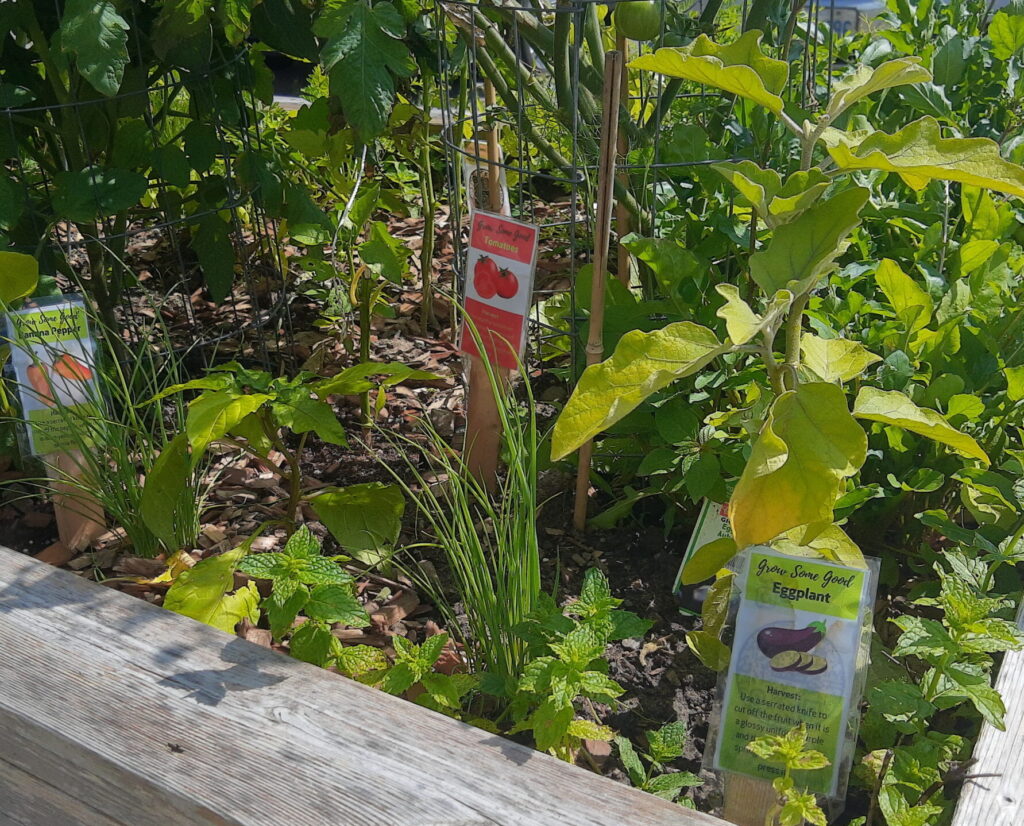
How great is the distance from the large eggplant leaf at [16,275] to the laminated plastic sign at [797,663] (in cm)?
119

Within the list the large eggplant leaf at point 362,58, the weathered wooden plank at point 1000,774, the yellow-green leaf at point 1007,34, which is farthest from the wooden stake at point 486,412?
the yellow-green leaf at point 1007,34

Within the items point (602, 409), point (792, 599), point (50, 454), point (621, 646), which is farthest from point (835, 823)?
point (50, 454)

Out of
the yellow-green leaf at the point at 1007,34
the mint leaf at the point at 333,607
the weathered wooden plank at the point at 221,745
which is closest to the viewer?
the weathered wooden plank at the point at 221,745

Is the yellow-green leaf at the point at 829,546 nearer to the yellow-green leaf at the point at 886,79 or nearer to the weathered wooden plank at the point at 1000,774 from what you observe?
the weathered wooden plank at the point at 1000,774

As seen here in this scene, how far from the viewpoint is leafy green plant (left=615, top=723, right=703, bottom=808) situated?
3.79 ft

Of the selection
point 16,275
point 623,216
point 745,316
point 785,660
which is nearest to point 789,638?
point 785,660

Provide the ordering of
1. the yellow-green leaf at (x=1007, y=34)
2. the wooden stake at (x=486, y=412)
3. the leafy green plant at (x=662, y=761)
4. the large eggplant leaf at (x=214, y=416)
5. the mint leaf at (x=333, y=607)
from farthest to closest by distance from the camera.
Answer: the yellow-green leaf at (x=1007, y=34) < the wooden stake at (x=486, y=412) < the large eggplant leaf at (x=214, y=416) < the mint leaf at (x=333, y=607) < the leafy green plant at (x=662, y=761)

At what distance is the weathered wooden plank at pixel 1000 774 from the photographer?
1.03 m

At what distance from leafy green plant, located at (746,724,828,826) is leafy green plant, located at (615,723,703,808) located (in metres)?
0.12

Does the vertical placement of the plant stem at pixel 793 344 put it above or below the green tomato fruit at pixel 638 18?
below

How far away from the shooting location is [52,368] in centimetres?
160

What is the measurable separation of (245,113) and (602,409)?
1.44m

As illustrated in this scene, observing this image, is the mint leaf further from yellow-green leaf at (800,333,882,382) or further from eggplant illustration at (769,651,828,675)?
yellow-green leaf at (800,333,882,382)

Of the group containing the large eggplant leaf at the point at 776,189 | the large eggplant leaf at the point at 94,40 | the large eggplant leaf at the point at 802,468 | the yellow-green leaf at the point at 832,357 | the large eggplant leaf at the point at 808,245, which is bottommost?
the large eggplant leaf at the point at 802,468
